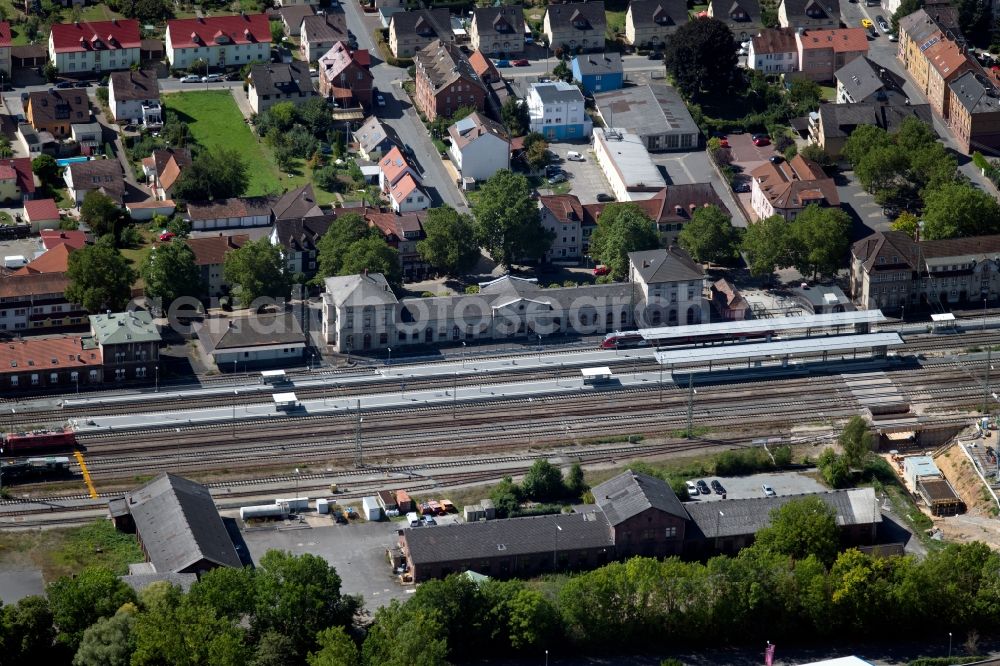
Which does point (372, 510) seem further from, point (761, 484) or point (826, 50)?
point (826, 50)

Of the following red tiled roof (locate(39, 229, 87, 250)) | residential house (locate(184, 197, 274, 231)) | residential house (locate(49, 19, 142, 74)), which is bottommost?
red tiled roof (locate(39, 229, 87, 250))

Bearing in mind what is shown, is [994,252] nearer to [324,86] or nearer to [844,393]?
[844,393]

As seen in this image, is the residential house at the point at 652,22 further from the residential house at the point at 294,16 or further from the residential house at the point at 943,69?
the residential house at the point at 294,16

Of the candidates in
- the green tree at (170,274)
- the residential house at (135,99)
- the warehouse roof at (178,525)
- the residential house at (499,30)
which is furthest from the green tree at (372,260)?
the residential house at (499,30)

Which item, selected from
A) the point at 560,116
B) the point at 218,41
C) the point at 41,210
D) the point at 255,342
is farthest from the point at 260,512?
the point at 218,41

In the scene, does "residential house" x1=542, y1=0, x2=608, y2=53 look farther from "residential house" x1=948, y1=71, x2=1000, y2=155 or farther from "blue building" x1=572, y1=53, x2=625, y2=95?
"residential house" x1=948, y1=71, x2=1000, y2=155

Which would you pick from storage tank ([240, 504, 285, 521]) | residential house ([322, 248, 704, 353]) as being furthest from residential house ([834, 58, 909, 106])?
storage tank ([240, 504, 285, 521])
